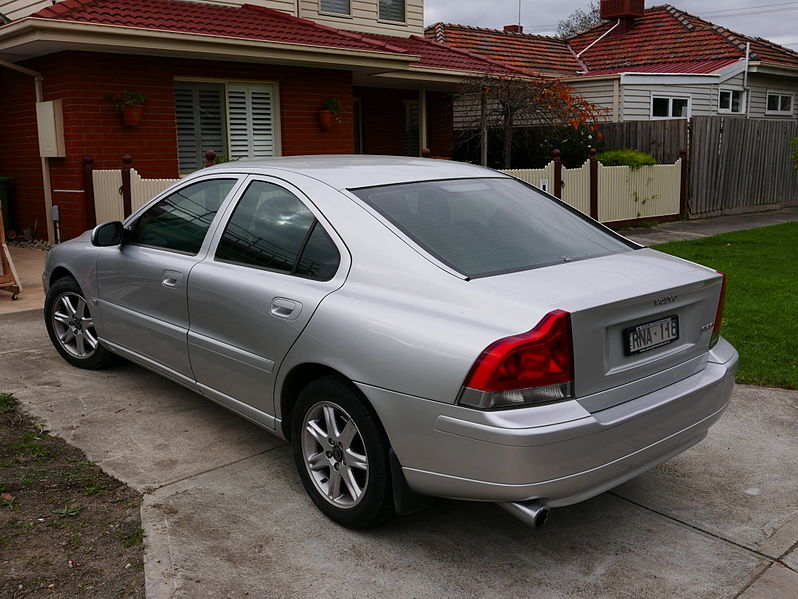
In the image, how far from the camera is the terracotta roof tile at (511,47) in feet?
74.2

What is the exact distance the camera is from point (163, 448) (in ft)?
14.5

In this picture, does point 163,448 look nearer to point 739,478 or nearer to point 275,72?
point 739,478

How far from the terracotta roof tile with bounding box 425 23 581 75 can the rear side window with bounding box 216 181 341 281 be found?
19.0 metres

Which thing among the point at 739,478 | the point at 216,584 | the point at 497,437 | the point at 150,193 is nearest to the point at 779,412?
the point at 739,478

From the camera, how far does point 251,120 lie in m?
13.4

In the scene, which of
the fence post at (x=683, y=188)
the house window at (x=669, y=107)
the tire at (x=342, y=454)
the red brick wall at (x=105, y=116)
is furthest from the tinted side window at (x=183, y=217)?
the house window at (x=669, y=107)

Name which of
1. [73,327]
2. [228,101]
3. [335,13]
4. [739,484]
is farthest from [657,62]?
[739,484]

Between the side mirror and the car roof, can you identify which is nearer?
the car roof

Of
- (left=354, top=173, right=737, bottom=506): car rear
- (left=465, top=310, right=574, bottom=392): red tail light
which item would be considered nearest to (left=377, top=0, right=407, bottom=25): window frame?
(left=354, top=173, right=737, bottom=506): car rear

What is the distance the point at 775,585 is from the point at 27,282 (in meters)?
8.57

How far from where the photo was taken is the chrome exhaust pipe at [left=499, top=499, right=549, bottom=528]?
2969 millimetres

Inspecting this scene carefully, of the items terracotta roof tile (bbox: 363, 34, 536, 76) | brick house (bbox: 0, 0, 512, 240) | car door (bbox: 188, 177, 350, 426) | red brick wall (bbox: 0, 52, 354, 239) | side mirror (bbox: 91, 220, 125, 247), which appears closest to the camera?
car door (bbox: 188, 177, 350, 426)

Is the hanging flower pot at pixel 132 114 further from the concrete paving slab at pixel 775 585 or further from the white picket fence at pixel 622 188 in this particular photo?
the concrete paving slab at pixel 775 585

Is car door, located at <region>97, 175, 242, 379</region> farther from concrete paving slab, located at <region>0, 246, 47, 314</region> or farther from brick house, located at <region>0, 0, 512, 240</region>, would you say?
brick house, located at <region>0, 0, 512, 240</region>
